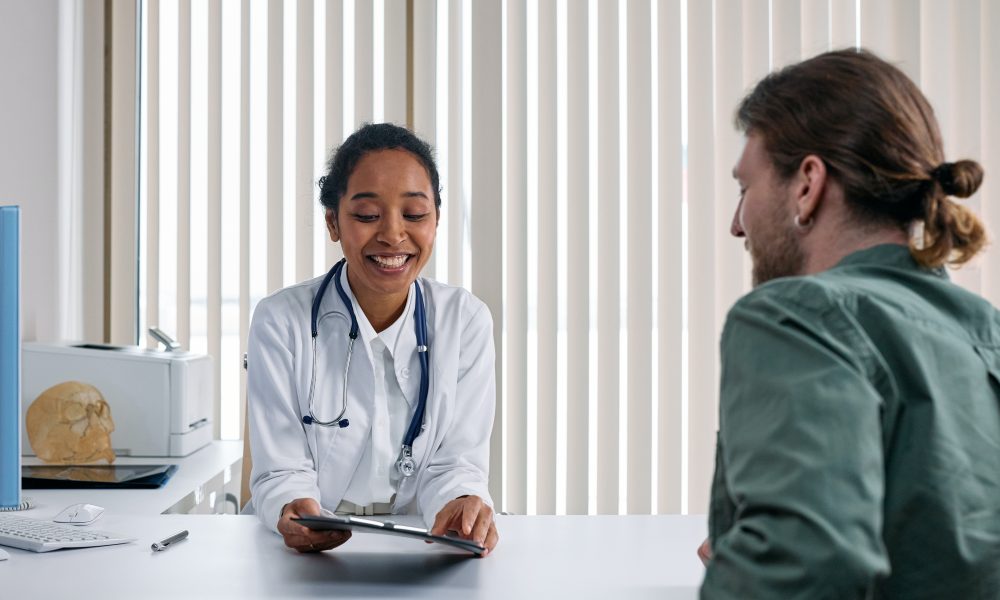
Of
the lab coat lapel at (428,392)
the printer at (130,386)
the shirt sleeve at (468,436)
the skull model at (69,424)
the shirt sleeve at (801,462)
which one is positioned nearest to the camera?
the shirt sleeve at (801,462)

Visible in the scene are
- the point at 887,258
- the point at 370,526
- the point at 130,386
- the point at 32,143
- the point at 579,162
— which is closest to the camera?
the point at 887,258

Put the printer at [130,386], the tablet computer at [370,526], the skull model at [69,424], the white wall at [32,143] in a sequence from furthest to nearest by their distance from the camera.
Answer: the white wall at [32,143]
the printer at [130,386]
the skull model at [69,424]
the tablet computer at [370,526]

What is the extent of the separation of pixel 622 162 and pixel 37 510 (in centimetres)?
216

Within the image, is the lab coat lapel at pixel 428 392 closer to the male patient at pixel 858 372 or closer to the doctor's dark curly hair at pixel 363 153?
A: the doctor's dark curly hair at pixel 363 153

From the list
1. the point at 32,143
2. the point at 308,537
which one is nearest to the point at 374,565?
the point at 308,537

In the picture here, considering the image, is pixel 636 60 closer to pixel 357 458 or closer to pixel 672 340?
pixel 672 340

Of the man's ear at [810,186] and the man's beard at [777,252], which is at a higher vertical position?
the man's ear at [810,186]

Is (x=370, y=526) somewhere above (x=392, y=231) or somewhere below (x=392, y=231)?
below

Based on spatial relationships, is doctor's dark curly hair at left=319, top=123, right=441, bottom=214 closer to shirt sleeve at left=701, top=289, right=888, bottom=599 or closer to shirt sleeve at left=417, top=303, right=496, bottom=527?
shirt sleeve at left=417, top=303, right=496, bottom=527

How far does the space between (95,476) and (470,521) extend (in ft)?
3.74

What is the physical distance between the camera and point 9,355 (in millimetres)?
1780

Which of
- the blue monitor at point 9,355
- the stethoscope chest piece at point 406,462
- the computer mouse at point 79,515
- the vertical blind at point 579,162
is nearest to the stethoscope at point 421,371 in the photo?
Answer: the stethoscope chest piece at point 406,462

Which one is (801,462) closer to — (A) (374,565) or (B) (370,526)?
(B) (370,526)

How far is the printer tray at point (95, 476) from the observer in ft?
6.88
